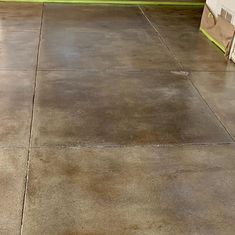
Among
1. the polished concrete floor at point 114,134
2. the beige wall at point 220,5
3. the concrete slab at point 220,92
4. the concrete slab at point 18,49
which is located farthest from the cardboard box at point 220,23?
the concrete slab at point 18,49

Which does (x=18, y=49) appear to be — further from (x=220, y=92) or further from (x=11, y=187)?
(x=11, y=187)

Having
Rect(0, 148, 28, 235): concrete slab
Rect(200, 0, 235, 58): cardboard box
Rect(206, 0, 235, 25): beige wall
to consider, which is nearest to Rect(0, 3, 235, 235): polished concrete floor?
Rect(0, 148, 28, 235): concrete slab

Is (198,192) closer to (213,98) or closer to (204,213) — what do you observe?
(204,213)

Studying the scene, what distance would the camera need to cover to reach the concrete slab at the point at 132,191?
7.00ft

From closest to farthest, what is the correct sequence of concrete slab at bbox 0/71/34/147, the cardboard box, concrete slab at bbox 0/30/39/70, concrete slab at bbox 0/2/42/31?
concrete slab at bbox 0/71/34/147 < concrete slab at bbox 0/30/39/70 < the cardboard box < concrete slab at bbox 0/2/42/31

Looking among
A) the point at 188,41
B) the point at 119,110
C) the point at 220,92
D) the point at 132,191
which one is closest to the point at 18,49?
the point at 119,110

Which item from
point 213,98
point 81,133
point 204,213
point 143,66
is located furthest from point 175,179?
point 143,66

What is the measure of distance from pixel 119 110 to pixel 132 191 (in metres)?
1.11

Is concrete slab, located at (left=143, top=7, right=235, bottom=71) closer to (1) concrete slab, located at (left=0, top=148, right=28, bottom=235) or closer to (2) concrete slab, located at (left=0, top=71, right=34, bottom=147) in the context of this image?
(2) concrete slab, located at (left=0, top=71, right=34, bottom=147)

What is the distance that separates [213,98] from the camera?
12.0ft

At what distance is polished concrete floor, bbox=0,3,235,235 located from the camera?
2205 millimetres

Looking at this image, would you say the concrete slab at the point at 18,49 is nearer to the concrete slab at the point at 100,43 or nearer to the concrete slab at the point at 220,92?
the concrete slab at the point at 100,43

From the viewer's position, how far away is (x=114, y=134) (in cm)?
298

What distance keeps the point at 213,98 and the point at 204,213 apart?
5.45 ft
